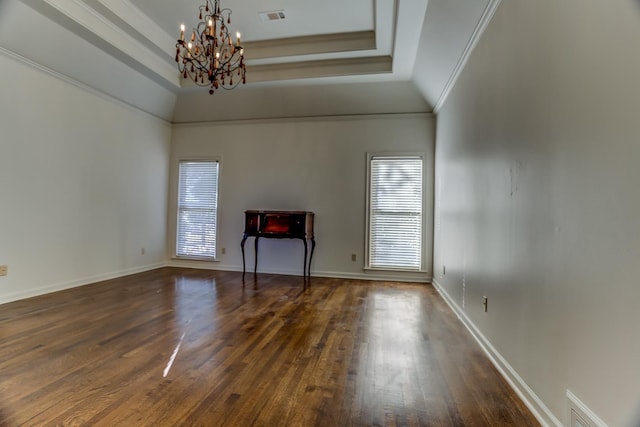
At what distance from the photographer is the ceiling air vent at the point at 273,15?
3590 millimetres

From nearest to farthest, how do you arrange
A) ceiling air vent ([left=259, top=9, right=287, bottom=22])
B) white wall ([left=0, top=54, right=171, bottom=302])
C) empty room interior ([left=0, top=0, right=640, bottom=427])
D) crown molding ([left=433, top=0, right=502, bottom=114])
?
1. empty room interior ([left=0, top=0, right=640, bottom=427])
2. crown molding ([left=433, top=0, right=502, bottom=114])
3. white wall ([left=0, top=54, right=171, bottom=302])
4. ceiling air vent ([left=259, top=9, right=287, bottom=22])

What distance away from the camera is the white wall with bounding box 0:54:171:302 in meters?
3.42

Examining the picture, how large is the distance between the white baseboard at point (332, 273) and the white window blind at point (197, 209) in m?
0.15

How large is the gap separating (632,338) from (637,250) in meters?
0.28

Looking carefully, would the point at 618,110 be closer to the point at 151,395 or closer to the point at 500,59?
the point at 500,59

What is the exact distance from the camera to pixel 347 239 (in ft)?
17.1

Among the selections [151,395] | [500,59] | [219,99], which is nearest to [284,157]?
[219,99]

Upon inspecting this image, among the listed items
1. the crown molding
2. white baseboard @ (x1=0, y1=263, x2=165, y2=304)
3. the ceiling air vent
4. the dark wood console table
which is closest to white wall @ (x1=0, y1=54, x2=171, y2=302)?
white baseboard @ (x1=0, y1=263, x2=165, y2=304)

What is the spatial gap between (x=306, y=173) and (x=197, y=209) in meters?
2.07

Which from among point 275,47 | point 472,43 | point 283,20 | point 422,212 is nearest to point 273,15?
Answer: point 283,20

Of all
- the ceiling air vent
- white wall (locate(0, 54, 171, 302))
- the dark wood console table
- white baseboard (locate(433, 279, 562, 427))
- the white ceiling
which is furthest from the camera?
the dark wood console table

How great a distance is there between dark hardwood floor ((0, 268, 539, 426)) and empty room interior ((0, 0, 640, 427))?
20 millimetres

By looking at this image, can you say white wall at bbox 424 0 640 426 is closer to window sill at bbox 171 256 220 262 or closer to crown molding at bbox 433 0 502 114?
crown molding at bbox 433 0 502 114

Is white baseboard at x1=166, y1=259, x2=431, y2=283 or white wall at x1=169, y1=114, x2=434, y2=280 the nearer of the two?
white baseboard at x1=166, y1=259, x2=431, y2=283
